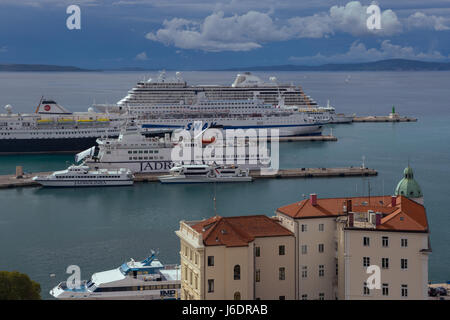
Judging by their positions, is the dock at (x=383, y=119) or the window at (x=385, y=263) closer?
the window at (x=385, y=263)

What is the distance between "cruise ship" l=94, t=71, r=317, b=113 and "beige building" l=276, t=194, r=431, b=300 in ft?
154

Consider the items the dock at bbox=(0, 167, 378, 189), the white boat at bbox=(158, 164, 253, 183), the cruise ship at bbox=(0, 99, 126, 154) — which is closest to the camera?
the white boat at bbox=(158, 164, 253, 183)

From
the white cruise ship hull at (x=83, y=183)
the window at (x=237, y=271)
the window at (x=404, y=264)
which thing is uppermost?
the white cruise ship hull at (x=83, y=183)

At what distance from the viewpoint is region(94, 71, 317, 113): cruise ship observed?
64062 mm

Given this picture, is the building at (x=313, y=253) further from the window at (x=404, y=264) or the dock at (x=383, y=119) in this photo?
the dock at (x=383, y=119)

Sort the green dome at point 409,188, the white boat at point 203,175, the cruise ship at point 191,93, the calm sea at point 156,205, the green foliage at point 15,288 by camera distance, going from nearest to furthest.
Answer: the green foliage at point 15,288 < the green dome at point 409,188 < the calm sea at point 156,205 < the white boat at point 203,175 < the cruise ship at point 191,93

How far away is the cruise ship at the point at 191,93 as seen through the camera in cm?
6406

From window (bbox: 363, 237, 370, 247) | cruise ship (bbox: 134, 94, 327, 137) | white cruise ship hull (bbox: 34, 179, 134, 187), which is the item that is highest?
cruise ship (bbox: 134, 94, 327, 137)

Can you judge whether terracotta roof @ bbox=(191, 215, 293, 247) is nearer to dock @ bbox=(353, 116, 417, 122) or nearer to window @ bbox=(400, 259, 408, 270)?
window @ bbox=(400, 259, 408, 270)

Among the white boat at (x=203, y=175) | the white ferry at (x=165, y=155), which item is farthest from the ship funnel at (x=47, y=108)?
the white boat at (x=203, y=175)

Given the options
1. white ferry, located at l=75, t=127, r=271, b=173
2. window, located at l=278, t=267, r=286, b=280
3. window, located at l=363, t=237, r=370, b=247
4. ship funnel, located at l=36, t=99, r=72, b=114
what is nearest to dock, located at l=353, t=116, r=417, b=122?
Answer: ship funnel, located at l=36, t=99, r=72, b=114

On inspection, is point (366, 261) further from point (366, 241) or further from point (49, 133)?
point (49, 133)
